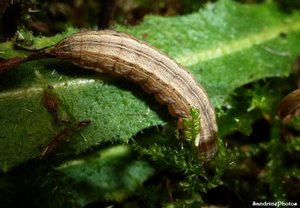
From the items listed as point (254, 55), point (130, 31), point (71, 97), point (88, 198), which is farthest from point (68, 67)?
point (254, 55)

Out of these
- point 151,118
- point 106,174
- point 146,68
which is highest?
point 146,68

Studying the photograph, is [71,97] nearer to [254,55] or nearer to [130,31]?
[130,31]

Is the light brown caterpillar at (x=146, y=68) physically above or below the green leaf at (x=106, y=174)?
above

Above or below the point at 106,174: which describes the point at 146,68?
above

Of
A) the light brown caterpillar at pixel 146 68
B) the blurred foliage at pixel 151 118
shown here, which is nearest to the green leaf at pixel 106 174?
the blurred foliage at pixel 151 118

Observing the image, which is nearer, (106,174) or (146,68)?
(146,68)

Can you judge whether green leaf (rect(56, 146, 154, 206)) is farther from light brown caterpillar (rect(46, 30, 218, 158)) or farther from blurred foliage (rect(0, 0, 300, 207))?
light brown caterpillar (rect(46, 30, 218, 158))

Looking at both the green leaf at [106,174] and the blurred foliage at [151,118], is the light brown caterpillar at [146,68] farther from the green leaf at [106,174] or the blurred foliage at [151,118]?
the green leaf at [106,174]

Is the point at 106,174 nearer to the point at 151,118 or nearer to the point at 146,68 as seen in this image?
the point at 151,118

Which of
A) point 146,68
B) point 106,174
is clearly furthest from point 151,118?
point 106,174

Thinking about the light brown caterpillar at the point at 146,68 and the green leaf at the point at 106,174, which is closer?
the light brown caterpillar at the point at 146,68
